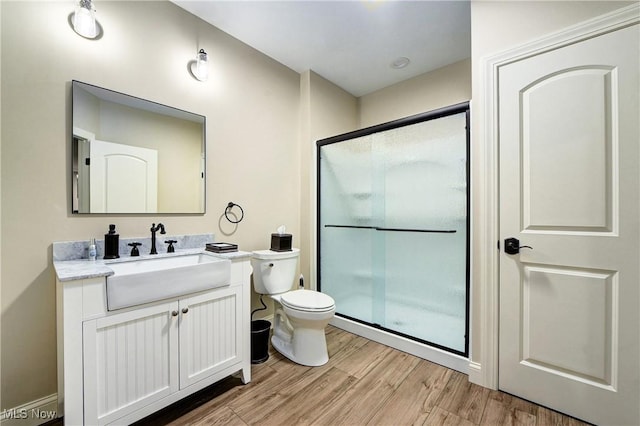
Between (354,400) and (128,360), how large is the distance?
1223 mm

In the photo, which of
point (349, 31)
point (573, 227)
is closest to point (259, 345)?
point (573, 227)

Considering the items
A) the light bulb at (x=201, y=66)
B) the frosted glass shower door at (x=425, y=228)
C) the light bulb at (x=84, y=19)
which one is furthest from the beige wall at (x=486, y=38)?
the light bulb at (x=84, y=19)

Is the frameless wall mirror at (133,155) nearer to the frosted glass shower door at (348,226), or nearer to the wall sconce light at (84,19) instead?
the wall sconce light at (84,19)

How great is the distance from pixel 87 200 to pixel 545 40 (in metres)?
2.75

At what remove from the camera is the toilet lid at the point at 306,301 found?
1896 mm

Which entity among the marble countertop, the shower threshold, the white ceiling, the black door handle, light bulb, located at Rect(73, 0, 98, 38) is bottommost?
the shower threshold

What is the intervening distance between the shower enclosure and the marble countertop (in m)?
1.21

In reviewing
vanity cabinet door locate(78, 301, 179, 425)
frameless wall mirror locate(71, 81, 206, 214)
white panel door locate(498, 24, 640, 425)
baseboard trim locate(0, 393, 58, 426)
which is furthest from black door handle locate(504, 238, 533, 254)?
baseboard trim locate(0, 393, 58, 426)

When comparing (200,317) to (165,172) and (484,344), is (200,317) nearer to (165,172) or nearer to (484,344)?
(165,172)

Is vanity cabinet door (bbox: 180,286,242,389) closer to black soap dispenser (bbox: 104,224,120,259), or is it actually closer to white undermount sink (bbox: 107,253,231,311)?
white undermount sink (bbox: 107,253,231,311)

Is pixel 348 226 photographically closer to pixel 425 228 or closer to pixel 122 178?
pixel 425 228

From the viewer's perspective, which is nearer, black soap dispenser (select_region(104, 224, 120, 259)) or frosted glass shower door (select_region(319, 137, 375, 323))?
black soap dispenser (select_region(104, 224, 120, 259))

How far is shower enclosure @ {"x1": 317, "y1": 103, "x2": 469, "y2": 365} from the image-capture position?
195 centimetres

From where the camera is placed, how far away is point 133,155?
1755mm
